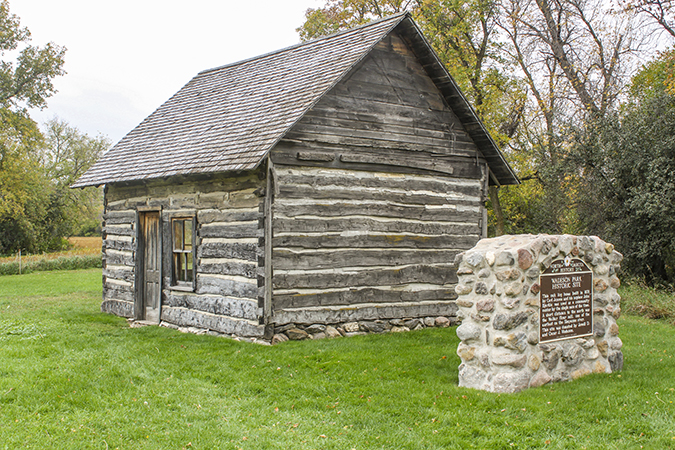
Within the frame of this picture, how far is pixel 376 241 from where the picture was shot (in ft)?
34.1

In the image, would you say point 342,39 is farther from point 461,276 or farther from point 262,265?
point 461,276

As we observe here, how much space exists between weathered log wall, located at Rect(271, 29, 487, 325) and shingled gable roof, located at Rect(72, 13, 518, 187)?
0.31 m

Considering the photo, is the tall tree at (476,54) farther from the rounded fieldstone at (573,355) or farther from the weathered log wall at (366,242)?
the rounded fieldstone at (573,355)

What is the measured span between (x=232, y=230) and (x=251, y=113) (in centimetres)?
249

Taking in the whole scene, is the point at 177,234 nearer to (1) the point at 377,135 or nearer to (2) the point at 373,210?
(2) the point at 373,210

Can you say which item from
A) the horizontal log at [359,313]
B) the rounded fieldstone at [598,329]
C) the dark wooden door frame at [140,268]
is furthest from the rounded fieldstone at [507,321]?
the dark wooden door frame at [140,268]

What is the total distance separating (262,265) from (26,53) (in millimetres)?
24613

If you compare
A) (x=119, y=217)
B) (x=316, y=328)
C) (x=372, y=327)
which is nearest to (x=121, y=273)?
(x=119, y=217)

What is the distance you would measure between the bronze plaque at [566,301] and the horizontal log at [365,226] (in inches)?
161

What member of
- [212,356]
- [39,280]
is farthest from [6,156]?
[212,356]

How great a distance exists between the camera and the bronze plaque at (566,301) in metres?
6.71

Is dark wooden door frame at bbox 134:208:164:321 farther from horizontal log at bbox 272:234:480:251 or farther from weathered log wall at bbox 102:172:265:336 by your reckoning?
horizontal log at bbox 272:234:480:251

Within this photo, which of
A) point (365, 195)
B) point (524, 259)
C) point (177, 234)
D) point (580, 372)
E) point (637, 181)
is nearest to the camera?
point (524, 259)

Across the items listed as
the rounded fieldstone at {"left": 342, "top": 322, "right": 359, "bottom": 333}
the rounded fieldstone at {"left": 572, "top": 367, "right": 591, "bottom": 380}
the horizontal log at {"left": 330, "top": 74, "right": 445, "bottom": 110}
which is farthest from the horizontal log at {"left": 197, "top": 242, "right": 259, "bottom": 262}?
the rounded fieldstone at {"left": 572, "top": 367, "right": 591, "bottom": 380}
